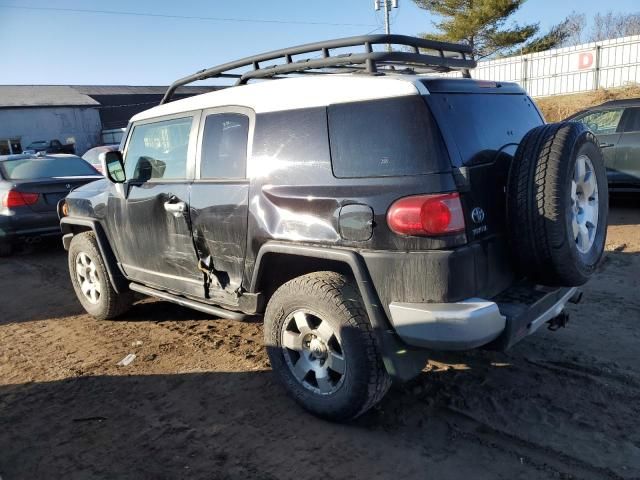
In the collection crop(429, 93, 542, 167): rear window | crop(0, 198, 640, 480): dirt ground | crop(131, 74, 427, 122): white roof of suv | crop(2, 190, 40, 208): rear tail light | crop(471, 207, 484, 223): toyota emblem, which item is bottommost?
crop(0, 198, 640, 480): dirt ground

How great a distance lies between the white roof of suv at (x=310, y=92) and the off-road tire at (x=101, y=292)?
190 cm

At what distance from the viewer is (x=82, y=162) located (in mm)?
9359

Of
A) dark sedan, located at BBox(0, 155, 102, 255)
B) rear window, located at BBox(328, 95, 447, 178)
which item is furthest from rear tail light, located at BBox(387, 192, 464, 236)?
dark sedan, located at BBox(0, 155, 102, 255)

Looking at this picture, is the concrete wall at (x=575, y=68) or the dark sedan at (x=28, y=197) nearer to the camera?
the dark sedan at (x=28, y=197)

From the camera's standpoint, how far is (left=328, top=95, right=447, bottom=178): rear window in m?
2.71

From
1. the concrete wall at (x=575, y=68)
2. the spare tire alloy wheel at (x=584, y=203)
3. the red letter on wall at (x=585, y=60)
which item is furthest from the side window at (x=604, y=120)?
the red letter on wall at (x=585, y=60)

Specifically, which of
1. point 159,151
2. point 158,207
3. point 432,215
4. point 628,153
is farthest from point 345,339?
point 628,153

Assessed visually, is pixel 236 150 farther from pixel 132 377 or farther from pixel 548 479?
pixel 548 479

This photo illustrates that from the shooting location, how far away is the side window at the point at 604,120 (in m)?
8.77

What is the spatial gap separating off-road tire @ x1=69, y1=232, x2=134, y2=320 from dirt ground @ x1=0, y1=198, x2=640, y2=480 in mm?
350

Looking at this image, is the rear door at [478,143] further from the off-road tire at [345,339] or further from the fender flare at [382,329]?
the off-road tire at [345,339]

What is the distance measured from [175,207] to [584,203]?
2.76 metres

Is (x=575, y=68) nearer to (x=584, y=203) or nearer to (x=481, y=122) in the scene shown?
(x=584, y=203)

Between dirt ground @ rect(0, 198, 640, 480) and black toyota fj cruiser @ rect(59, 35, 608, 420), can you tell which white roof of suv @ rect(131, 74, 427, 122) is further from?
dirt ground @ rect(0, 198, 640, 480)
